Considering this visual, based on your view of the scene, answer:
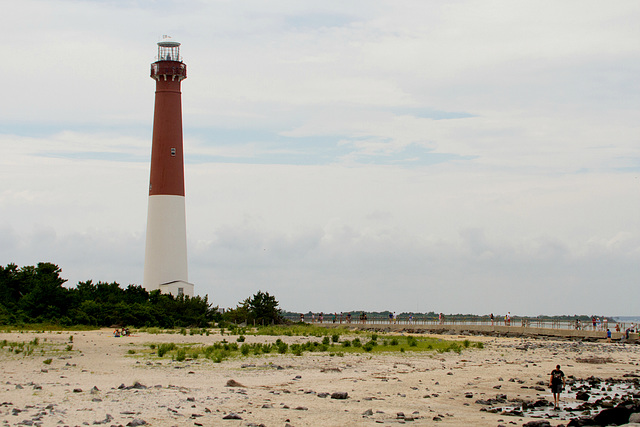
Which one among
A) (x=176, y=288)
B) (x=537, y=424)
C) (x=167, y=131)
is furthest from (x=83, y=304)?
(x=537, y=424)

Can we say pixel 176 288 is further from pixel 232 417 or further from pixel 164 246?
pixel 232 417

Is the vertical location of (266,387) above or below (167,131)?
below

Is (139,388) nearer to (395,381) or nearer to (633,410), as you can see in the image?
(395,381)

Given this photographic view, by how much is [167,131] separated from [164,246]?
353 inches

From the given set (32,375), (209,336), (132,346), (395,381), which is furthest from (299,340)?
(32,375)

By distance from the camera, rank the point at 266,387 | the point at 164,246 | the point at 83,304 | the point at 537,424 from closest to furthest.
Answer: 1. the point at 537,424
2. the point at 266,387
3. the point at 83,304
4. the point at 164,246

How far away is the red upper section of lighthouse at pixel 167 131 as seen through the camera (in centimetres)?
5444

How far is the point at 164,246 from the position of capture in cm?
5419

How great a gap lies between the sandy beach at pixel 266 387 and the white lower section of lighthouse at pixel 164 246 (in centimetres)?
1868

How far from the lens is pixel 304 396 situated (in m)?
19.9

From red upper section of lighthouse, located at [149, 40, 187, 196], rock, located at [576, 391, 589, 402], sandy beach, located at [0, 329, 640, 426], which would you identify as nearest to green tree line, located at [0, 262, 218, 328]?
red upper section of lighthouse, located at [149, 40, 187, 196]

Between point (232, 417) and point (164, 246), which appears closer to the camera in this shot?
point (232, 417)

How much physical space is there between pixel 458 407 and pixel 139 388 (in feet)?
29.2

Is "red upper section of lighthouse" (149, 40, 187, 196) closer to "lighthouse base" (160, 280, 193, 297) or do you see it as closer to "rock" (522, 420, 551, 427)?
"lighthouse base" (160, 280, 193, 297)
